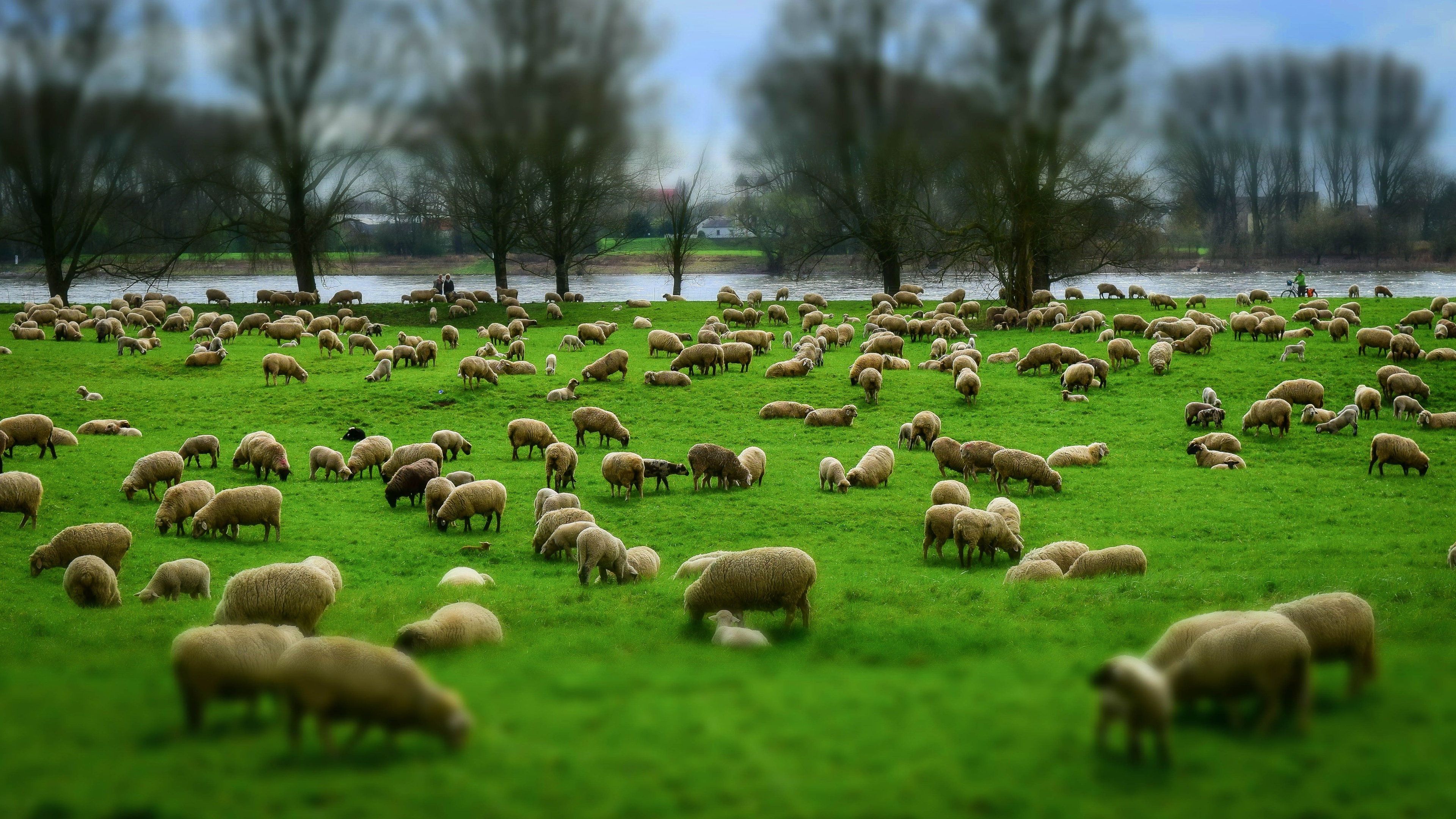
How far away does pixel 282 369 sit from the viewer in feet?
94.5

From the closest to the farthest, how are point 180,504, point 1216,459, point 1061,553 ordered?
point 1061,553 → point 180,504 → point 1216,459

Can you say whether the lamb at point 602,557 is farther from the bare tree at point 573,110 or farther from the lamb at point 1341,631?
the bare tree at point 573,110

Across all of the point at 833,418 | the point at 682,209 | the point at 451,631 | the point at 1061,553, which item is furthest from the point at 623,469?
the point at 682,209

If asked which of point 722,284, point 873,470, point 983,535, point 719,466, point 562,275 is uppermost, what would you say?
point 722,284

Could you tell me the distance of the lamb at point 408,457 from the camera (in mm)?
19031

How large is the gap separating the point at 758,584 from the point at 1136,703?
5216mm

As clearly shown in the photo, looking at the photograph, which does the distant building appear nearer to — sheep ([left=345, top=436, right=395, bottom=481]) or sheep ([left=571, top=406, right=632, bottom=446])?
sheep ([left=571, top=406, right=632, bottom=446])

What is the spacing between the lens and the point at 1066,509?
16.6m

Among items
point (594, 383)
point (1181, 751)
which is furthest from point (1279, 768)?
point (594, 383)

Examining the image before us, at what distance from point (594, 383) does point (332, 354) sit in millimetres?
11011

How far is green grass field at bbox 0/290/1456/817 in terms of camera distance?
5.25m

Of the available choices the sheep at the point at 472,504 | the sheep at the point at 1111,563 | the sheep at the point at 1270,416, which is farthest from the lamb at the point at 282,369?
the sheep at the point at 1270,416

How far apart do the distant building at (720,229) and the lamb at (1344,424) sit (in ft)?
153

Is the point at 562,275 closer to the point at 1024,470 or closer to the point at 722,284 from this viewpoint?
the point at 722,284
